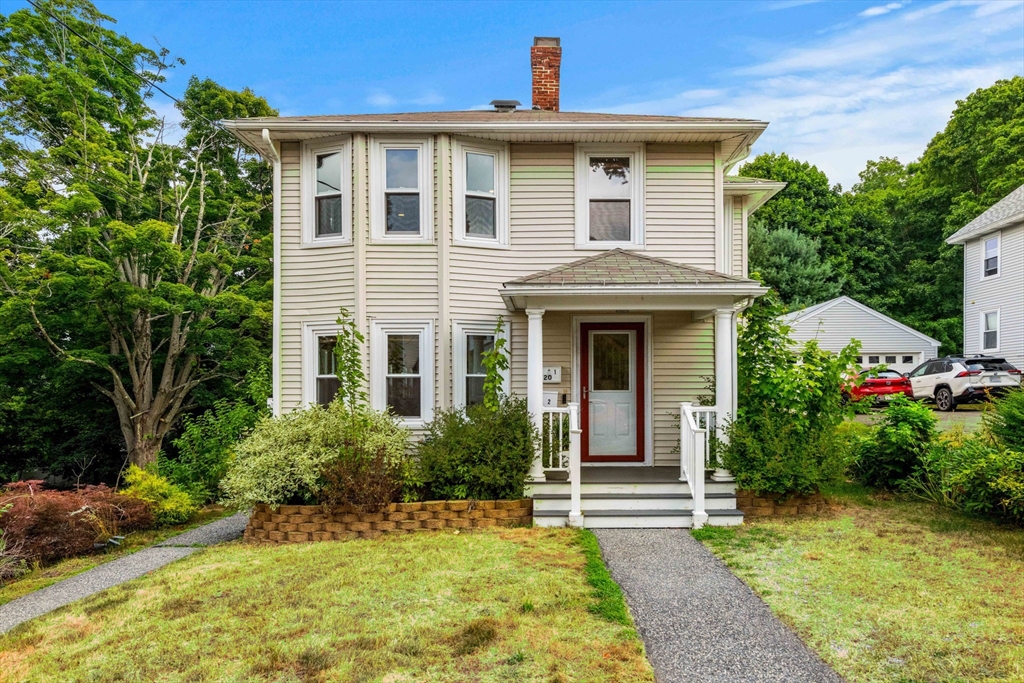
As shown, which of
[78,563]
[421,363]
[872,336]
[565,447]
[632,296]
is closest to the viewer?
[78,563]

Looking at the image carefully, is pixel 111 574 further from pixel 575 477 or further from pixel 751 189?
pixel 751 189

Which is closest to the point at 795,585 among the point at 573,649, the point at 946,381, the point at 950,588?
the point at 950,588

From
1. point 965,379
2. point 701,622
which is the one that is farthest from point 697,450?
point 965,379

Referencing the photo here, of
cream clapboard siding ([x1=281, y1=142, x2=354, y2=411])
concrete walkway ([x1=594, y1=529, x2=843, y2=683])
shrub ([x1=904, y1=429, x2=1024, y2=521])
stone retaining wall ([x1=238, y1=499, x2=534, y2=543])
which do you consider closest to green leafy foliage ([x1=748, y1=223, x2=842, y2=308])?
shrub ([x1=904, y1=429, x2=1024, y2=521])

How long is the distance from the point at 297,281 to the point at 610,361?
5.28 metres

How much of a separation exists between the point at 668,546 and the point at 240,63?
1955cm

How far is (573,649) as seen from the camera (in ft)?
14.1

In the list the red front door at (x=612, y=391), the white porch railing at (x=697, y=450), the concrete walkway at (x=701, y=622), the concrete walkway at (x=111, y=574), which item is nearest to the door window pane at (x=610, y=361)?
the red front door at (x=612, y=391)

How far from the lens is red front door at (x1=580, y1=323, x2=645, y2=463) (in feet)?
32.1

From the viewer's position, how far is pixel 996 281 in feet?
72.7

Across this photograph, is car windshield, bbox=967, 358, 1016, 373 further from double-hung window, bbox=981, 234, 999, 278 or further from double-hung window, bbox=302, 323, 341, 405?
double-hung window, bbox=302, 323, 341, 405

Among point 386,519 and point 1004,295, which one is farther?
point 1004,295

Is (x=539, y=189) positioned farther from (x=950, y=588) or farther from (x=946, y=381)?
(x=946, y=381)

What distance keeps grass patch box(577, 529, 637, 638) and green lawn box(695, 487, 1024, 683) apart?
4.19ft
